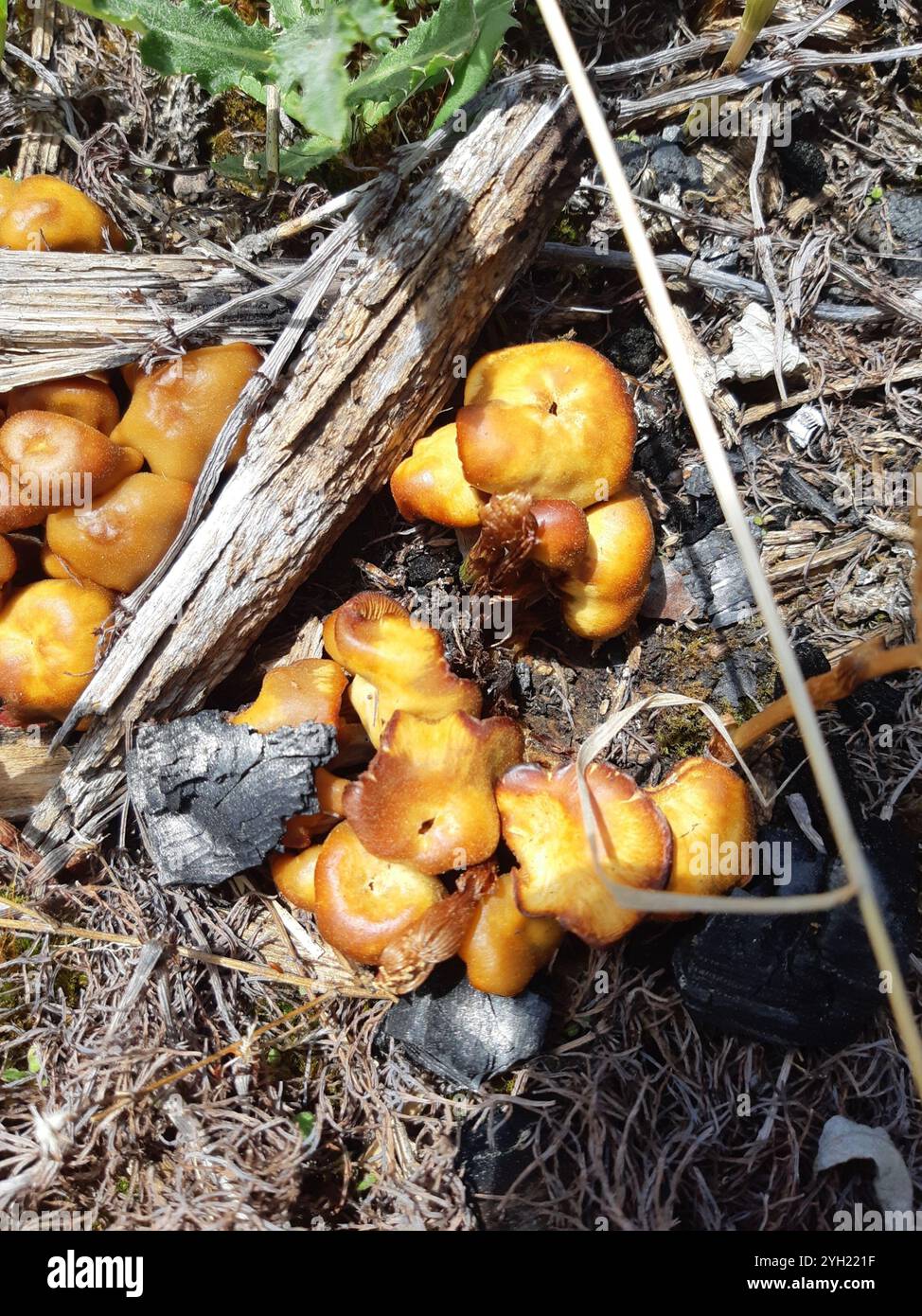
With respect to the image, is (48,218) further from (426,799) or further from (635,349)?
(426,799)

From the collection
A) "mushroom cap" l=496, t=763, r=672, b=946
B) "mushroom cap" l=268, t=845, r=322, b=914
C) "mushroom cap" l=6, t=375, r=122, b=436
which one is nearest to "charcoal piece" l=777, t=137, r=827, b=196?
"mushroom cap" l=496, t=763, r=672, b=946

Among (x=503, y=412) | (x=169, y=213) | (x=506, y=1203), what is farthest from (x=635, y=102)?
(x=506, y=1203)

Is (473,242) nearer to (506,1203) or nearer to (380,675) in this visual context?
(380,675)

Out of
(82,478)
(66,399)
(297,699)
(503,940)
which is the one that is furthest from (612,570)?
(66,399)

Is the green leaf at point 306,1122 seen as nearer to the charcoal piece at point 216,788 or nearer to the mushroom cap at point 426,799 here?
the charcoal piece at point 216,788

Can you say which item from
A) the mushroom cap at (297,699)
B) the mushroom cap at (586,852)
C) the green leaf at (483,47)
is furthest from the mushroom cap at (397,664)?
the green leaf at (483,47)

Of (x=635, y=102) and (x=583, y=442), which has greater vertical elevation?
(x=635, y=102)
